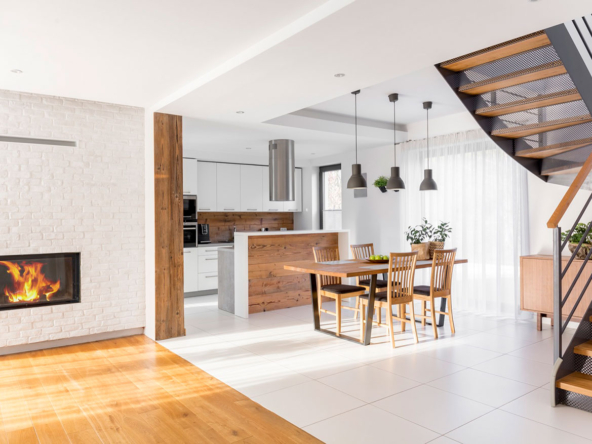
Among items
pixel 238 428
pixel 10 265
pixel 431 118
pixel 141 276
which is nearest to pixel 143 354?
pixel 141 276

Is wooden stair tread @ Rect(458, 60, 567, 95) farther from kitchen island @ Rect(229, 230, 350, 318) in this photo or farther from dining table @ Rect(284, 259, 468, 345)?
kitchen island @ Rect(229, 230, 350, 318)

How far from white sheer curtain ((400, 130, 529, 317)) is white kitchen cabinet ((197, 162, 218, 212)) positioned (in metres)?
3.45

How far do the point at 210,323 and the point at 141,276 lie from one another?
3.49ft

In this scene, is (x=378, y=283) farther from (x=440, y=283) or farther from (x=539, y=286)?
(x=539, y=286)

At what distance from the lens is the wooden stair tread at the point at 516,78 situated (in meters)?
3.37

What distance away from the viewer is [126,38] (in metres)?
3.06

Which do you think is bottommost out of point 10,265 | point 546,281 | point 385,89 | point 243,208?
point 546,281

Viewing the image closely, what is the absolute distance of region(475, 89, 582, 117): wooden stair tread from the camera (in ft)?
11.6

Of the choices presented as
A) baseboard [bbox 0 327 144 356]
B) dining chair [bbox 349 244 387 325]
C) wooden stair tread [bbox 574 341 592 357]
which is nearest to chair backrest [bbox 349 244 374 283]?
dining chair [bbox 349 244 387 325]

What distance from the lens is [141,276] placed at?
16.4 feet

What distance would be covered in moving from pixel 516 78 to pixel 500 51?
0.91ft

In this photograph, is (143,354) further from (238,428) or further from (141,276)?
(238,428)

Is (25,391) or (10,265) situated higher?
(10,265)

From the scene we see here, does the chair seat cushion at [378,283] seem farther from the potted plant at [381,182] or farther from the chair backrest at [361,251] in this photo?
the potted plant at [381,182]
